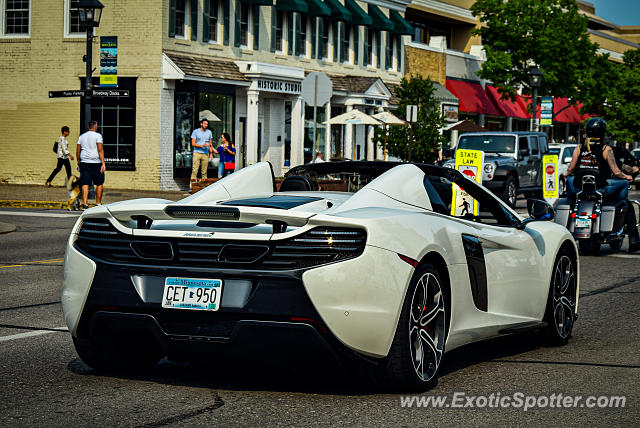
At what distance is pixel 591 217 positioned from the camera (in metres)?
15.3

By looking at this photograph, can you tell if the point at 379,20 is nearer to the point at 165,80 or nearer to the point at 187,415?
the point at 165,80

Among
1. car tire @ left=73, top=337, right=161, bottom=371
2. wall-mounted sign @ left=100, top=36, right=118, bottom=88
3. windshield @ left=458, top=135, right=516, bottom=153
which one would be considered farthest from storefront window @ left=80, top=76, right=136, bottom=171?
car tire @ left=73, top=337, right=161, bottom=371

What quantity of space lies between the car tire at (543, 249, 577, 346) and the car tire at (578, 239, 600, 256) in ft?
24.6

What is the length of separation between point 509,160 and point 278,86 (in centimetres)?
1266

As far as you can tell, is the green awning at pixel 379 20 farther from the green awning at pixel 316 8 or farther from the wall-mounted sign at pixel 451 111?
the wall-mounted sign at pixel 451 111

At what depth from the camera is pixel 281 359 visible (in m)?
5.59

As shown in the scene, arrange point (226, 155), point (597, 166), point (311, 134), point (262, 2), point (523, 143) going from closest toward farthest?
point (597, 166) < point (523, 143) < point (226, 155) < point (262, 2) < point (311, 134)

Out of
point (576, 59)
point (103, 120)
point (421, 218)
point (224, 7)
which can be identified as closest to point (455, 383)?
point (421, 218)

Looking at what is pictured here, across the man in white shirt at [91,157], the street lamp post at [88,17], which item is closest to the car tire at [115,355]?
the man in white shirt at [91,157]

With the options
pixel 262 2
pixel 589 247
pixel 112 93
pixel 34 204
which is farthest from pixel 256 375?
pixel 262 2

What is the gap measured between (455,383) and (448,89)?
50.5 metres

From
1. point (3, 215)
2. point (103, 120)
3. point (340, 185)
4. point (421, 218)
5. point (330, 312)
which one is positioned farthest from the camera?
point (103, 120)

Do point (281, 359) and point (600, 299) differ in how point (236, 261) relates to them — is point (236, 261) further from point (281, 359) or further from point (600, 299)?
point (600, 299)

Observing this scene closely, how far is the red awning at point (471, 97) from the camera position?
5619 cm
